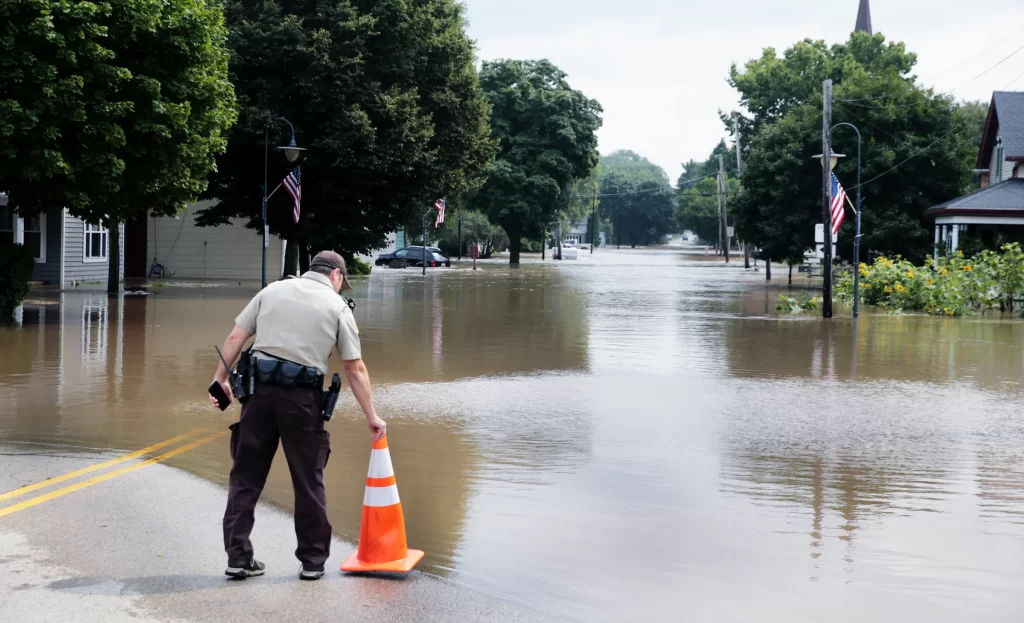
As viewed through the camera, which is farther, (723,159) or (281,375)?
(723,159)

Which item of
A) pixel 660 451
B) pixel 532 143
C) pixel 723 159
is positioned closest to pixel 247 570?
pixel 660 451

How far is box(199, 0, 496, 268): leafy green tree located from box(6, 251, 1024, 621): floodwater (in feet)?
41.2

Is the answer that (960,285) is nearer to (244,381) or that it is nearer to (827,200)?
(827,200)

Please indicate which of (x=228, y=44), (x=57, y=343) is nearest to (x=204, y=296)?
(x=228, y=44)

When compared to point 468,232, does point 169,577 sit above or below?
below

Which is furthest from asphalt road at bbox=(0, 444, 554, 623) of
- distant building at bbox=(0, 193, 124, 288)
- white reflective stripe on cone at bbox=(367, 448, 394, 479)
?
distant building at bbox=(0, 193, 124, 288)

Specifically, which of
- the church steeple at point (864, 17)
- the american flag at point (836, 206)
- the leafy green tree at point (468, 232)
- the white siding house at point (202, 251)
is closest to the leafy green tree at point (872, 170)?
the american flag at point (836, 206)

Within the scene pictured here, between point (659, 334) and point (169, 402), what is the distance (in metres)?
12.5

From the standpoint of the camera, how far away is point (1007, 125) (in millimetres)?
44625

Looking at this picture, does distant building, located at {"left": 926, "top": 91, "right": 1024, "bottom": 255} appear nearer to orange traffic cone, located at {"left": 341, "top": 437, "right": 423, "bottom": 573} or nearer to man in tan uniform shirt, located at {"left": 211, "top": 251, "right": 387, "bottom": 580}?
orange traffic cone, located at {"left": 341, "top": 437, "right": 423, "bottom": 573}

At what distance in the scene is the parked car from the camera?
72312mm

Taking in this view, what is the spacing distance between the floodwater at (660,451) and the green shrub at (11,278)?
0.86m

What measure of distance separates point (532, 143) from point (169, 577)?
72.4m

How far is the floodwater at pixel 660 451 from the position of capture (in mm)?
6723
